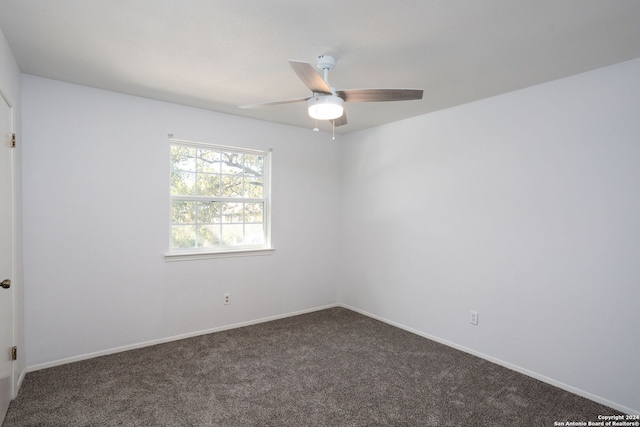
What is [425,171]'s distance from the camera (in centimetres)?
386

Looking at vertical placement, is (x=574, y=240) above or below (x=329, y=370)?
above

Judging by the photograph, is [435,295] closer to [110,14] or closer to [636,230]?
[636,230]

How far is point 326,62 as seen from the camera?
8.09ft

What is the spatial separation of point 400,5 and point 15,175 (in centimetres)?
289

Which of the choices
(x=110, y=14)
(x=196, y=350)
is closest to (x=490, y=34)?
(x=110, y=14)

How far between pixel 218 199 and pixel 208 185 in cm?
19

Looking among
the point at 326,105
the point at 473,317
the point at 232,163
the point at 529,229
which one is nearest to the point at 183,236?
the point at 232,163

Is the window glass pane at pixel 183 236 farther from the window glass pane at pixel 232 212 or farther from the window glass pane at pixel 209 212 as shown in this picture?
the window glass pane at pixel 232 212

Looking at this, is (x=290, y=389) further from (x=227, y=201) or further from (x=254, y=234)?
(x=227, y=201)

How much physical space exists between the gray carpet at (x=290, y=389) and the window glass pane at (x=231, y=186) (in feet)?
5.31

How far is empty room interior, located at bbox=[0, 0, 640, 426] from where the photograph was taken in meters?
2.22

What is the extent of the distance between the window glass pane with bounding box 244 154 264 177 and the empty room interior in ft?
0.06

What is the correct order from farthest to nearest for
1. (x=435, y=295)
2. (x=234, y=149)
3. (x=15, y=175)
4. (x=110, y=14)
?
(x=234, y=149) → (x=435, y=295) → (x=15, y=175) → (x=110, y=14)

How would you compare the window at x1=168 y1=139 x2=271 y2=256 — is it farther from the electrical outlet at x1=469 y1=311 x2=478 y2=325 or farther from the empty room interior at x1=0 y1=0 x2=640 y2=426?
the electrical outlet at x1=469 y1=311 x2=478 y2=325
